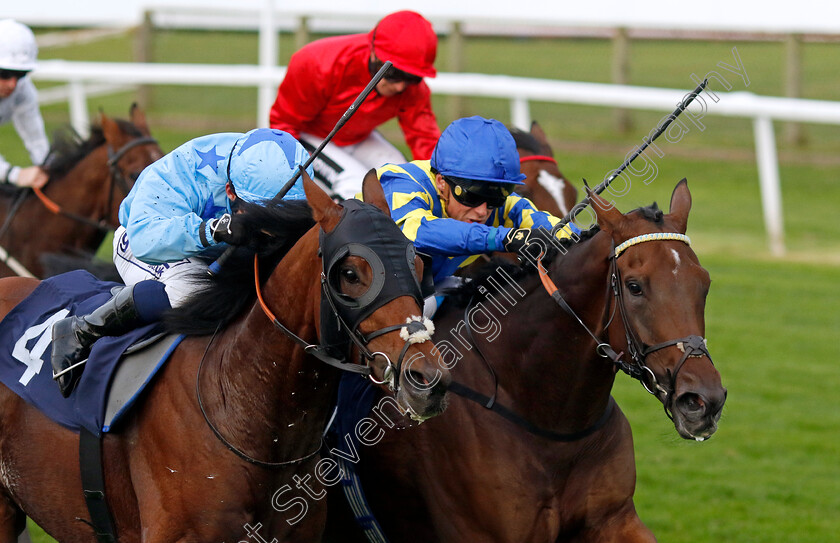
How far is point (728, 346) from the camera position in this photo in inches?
326

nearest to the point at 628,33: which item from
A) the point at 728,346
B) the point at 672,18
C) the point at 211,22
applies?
the point at 672,18

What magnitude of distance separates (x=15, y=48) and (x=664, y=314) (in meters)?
4.25

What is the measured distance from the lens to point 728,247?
11.4m

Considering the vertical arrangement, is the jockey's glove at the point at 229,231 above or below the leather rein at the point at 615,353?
above

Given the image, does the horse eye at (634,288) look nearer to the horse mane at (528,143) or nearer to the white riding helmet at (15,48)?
the horse mane at (528,143)

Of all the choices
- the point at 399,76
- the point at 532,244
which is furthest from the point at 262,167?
the point at 399,76

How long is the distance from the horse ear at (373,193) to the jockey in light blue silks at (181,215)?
0.96ft

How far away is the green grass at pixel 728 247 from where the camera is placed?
5648 mm

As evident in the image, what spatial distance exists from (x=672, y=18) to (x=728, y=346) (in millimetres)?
9165

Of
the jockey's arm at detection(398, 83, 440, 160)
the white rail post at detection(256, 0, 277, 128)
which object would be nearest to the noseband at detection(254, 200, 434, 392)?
the jockey's arm at detection(398, 83, 440, 160)

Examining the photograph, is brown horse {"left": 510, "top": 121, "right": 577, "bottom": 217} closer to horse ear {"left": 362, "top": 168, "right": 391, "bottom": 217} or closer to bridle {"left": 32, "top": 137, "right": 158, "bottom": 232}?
horse ear {"left": 362, "top": 168, "right": 391, "bottom": 217}

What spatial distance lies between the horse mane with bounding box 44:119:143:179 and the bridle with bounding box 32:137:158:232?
157 mm

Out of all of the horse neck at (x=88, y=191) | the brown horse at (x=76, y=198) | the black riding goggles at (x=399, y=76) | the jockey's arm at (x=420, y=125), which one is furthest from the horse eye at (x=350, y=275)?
the horse neck at (x=88, y=191)

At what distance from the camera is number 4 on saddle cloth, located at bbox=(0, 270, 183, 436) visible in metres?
3.37
